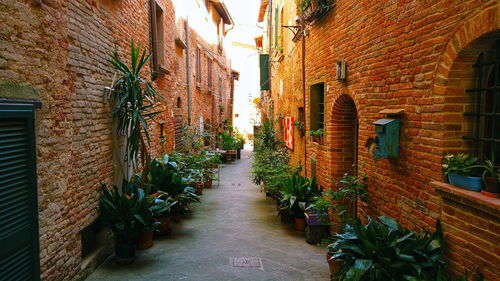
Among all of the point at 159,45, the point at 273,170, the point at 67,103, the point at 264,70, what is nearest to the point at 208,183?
the point at 273,170

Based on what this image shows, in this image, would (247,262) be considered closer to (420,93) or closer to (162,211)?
(162,211)

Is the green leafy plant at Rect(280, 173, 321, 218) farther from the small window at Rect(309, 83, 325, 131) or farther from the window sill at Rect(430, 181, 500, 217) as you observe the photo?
the window sill at Rect(430, 181, 500, 217)

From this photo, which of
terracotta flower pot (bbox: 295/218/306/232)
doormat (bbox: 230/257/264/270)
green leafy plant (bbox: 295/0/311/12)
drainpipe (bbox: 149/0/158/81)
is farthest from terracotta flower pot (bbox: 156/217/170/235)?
green leafy plant (bbox: 295/0/311/12)

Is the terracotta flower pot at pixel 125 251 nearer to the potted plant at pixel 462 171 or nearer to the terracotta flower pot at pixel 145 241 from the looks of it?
the terracotta flower pot at pixel 145 241

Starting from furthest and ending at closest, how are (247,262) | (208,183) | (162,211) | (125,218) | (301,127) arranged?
1. (208,183)
2. (301,127)
3. (162,211)
4. (247,262)
5. (125,218)

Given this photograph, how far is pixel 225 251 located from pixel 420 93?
3880 mm

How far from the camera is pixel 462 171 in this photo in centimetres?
282

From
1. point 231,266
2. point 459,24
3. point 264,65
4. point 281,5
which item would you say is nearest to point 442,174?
point 459,24

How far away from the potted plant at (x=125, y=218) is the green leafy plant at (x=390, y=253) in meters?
3.01

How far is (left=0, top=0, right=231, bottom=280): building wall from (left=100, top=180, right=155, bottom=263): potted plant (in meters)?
0.19

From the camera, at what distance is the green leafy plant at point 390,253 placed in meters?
2.92

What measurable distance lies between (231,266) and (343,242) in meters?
2.05

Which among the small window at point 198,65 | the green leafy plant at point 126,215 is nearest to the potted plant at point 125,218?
the green leafy plant at point 126,215

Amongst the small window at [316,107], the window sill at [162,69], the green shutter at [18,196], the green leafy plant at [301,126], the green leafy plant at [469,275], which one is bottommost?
the green leafy plant at [469,275]
